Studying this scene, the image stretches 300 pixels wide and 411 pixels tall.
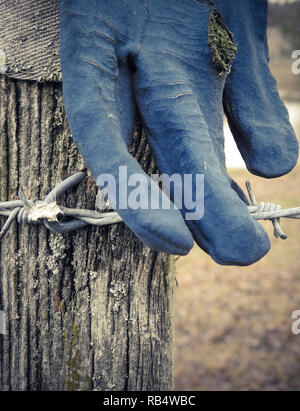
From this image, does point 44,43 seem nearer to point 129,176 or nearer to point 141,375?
point 129,176

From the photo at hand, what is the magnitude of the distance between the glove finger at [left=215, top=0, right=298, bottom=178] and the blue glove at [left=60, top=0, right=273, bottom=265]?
0.11m

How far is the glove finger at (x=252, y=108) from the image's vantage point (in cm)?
104

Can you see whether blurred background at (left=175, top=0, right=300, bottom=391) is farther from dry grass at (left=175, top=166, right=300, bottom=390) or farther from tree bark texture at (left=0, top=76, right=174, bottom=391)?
tree bark texture at (left=0, top=76, right=174, bottom=391)

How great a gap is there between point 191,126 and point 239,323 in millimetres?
2672

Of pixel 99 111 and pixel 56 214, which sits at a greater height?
pixel 99 111

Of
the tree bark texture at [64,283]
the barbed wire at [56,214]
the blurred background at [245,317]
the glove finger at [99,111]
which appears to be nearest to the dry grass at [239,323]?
the blurred background at [245,317]

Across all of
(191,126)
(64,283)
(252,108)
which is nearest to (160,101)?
(191,126)

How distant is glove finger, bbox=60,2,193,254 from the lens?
2.31 ft

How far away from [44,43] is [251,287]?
3.21 meters

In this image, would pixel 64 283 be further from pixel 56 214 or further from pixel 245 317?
pixel 245 317

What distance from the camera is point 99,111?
0.75 metres

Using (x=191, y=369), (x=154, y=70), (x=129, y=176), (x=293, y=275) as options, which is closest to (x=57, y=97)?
(x=154, y=70)

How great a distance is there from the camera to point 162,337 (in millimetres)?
1110

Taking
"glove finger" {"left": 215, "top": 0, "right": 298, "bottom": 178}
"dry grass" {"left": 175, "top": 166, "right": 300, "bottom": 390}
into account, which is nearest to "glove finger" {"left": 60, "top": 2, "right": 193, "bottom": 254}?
"glove finger" {"left": 215, "top": 0, "right": 298, "bottom": 178}
